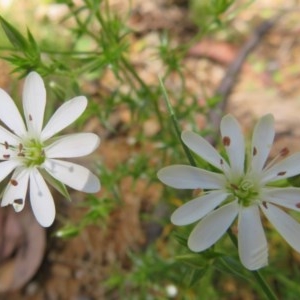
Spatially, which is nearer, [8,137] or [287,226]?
[287,226]

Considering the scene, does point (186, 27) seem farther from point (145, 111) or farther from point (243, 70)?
point (145, 111)

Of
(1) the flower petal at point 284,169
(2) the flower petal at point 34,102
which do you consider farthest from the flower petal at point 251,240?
(2) the flower petal at point 34,102

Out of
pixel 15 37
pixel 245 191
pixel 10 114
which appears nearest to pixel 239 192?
pixel 245 191

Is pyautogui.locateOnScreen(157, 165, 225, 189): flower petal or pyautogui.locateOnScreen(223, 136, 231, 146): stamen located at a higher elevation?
pyautogui.locateOnScreen(223, 136, 231, 146): stamen

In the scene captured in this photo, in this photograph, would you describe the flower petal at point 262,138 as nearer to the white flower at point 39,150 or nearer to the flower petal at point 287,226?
the flower petal at point 287,226

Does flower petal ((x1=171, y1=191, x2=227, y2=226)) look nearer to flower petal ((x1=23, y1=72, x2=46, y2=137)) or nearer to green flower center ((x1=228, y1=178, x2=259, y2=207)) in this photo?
green flower center ((x1=228, y1=178, x2=259, y2=207))

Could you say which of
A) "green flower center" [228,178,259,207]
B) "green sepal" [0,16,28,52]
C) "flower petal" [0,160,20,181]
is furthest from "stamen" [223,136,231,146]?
"green sepal" [0,16,28,52]

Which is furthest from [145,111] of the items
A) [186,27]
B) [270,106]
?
[186,27]

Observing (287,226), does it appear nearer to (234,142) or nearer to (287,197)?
(287,197)
